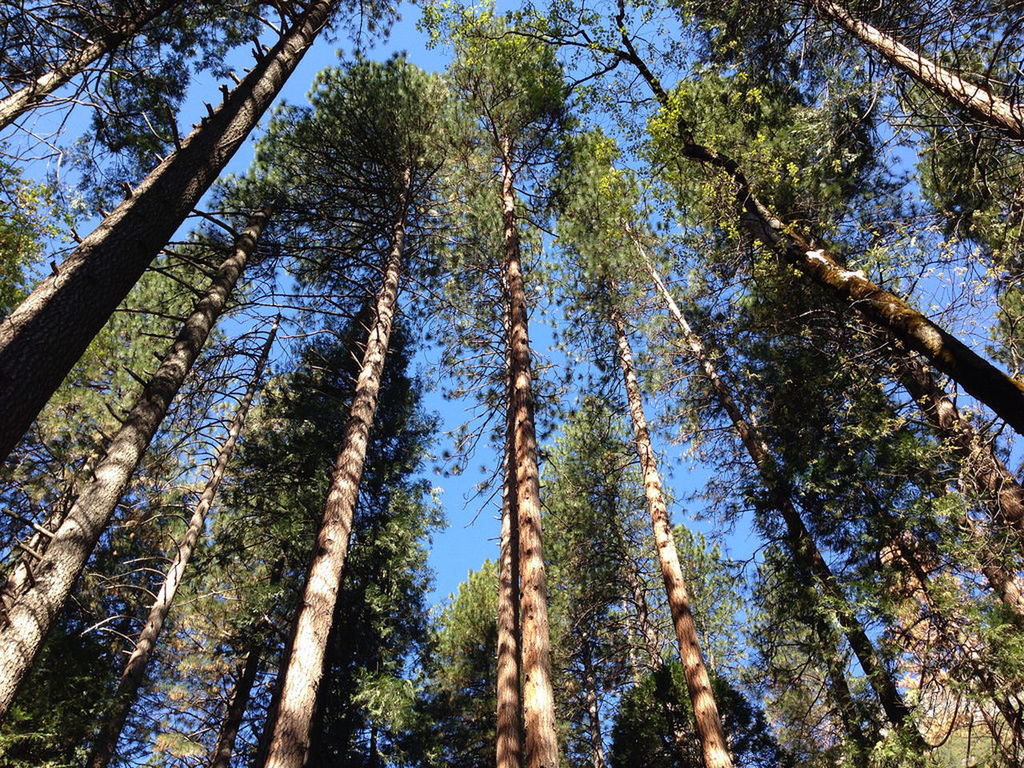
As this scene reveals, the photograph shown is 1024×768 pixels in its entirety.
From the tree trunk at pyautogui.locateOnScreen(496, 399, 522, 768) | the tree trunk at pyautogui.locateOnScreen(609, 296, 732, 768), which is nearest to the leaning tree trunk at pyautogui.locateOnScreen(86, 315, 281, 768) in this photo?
the tree trunk at pyautogui.locateOnScreen(496, 399, 522, 768)

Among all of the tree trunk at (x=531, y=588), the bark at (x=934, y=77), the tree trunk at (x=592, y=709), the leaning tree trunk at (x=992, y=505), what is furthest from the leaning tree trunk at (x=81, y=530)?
the tree trunk at (x=592, y=709)

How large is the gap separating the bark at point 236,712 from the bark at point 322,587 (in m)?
5.48

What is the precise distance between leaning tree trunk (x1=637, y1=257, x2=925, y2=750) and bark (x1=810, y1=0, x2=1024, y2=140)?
4901 mm

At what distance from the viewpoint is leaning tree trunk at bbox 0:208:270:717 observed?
12.1 feet

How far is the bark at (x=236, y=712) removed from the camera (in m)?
8.91

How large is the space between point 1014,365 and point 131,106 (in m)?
11.5

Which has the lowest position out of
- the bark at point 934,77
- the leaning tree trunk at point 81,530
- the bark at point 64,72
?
the leaning tree trunk at point 81,530

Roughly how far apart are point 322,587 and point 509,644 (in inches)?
131

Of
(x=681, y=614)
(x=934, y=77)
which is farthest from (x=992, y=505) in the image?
(x=934, y=77)

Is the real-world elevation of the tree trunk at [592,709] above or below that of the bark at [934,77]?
below

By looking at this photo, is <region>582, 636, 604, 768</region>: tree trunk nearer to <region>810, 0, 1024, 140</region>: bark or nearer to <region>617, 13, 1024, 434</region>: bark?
<region>617, 13, 1024, 434</region>: bark

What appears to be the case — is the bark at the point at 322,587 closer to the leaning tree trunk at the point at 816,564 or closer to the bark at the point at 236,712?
the bark at the point at 236,712

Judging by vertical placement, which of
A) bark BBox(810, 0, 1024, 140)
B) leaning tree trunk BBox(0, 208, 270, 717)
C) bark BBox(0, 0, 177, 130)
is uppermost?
bark BBox(0, 0, 177, 130)

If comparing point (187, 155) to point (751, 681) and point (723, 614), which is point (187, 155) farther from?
point (723, 614)
